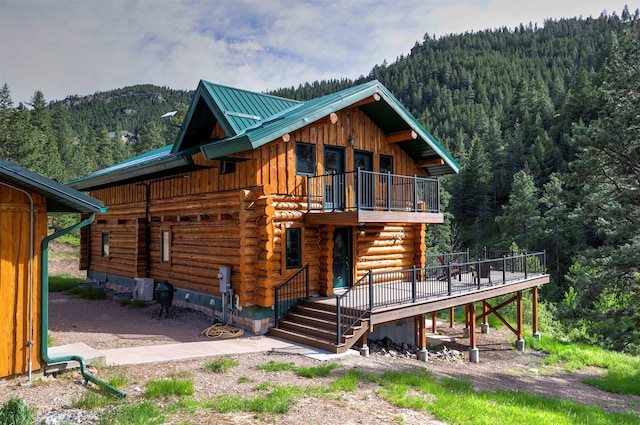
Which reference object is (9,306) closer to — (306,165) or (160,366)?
(160,366)

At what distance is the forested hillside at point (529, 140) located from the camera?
1639cm

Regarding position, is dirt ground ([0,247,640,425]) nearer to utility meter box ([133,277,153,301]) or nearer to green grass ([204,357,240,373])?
green grass ([204,357,240,373])

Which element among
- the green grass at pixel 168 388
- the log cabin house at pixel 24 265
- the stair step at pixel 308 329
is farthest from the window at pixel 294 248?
the log cabin house at pixel 24 265

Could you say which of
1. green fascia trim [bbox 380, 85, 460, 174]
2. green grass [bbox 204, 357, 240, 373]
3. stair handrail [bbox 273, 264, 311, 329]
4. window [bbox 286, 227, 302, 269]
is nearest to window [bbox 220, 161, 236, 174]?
window [bbox 286, 227, 302, 269]

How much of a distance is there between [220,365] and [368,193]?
768 centimetres

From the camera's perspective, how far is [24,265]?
307 inches

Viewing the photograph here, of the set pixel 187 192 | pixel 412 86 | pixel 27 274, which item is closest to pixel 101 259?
pixel 187 192

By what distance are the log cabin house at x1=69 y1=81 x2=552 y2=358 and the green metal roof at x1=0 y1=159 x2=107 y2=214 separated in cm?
471

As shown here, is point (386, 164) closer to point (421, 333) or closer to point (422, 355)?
point (421, 333)

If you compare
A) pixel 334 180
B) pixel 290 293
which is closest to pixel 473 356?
pixel 290 293

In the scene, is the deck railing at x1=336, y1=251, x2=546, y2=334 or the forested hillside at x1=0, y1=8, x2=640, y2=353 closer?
the deck railing at x1=336, y1=251, x2=546, y2=334

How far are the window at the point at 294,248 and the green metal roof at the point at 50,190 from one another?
6.22 m

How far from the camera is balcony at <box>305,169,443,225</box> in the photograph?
13.0 metres

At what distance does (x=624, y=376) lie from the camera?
14.2 meters
